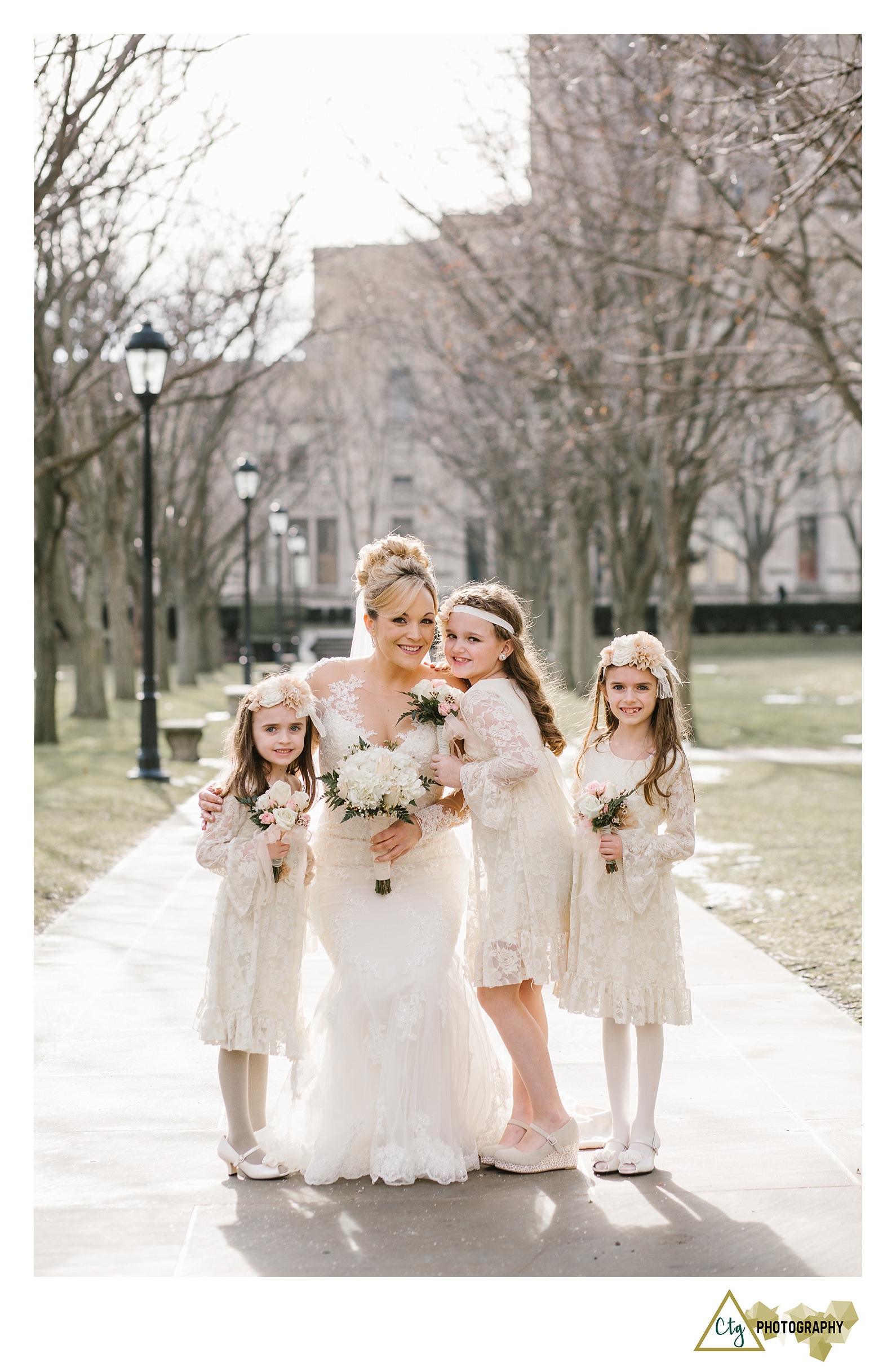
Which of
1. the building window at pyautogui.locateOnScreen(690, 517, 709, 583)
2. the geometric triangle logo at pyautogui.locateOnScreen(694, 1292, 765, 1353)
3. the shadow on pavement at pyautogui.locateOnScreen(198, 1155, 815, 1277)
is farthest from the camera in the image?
the building window at pyautogui.locateOnScreen(690, 517, 709, 583)

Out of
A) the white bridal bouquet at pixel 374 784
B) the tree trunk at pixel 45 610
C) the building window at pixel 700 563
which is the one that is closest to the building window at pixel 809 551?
the building window at pixel 700 563

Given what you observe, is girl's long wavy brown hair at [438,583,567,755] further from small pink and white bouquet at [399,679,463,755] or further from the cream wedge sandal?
the cream wedge sandal

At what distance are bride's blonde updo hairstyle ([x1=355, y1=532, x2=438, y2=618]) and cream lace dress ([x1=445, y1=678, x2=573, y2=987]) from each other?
418 mm

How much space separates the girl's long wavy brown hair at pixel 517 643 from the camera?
4840 mm

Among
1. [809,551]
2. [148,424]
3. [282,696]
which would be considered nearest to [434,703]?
[282,696]

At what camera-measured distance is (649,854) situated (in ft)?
15.0

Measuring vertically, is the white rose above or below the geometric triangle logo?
above

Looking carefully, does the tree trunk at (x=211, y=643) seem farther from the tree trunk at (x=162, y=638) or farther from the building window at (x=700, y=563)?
the building window at (x=700, y=563)

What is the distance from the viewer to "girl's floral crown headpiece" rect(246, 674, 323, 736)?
4672mm

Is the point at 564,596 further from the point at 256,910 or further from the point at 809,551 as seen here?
the point at 809,551

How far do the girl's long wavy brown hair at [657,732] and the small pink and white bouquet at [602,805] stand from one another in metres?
0.16

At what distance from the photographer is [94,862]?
1037 cm

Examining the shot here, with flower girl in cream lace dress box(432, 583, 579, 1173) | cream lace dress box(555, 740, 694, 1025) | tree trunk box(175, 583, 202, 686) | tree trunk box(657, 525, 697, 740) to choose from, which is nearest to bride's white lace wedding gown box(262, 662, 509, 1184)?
flower girl in cream lace dress box(432, 583, 579, 1173)

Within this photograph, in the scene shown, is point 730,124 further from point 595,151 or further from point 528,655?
point 595,151
